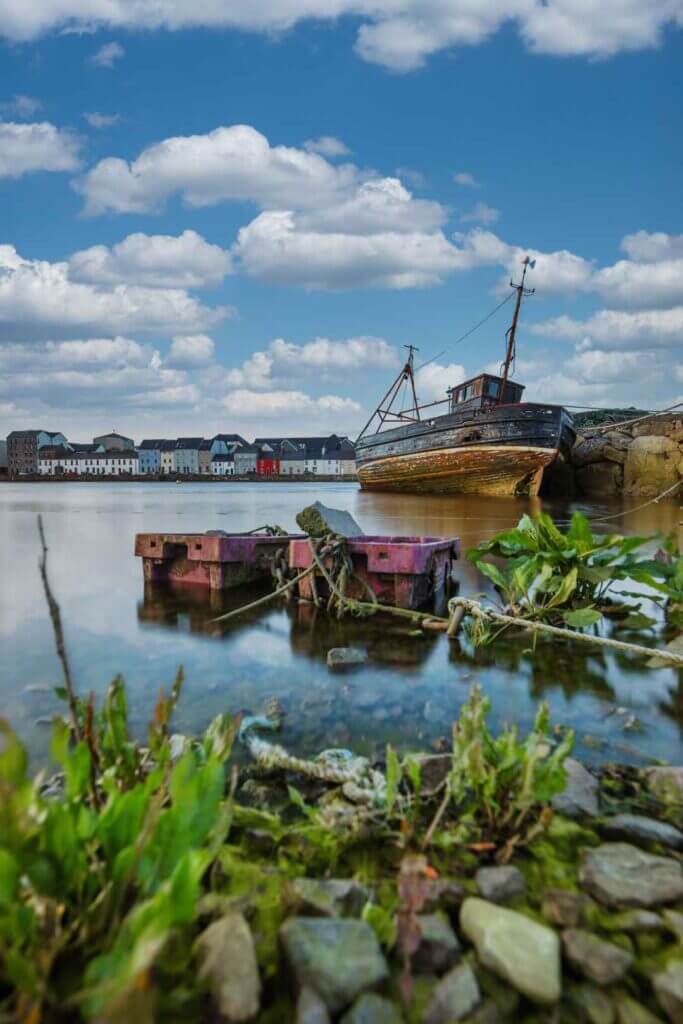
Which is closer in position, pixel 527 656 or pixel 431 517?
pixel 527 656

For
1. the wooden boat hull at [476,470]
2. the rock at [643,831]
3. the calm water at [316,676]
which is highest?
the wooden boat hull at [476,470]

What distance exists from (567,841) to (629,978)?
604mm

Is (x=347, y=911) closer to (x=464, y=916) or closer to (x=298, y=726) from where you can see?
(x=464, y=916)

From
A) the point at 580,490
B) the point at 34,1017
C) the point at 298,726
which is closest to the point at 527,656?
the point at 298,726

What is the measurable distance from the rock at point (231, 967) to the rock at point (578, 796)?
4.19 ft

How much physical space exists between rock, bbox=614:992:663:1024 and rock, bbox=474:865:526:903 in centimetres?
38

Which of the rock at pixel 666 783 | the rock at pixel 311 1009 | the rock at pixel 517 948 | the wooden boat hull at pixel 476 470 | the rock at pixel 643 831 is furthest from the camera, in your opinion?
the wooden boat hull at pixel 476 470

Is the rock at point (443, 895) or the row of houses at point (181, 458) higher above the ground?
the row of houses at point (181, 458)

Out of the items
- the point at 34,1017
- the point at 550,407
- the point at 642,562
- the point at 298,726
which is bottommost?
the point at 298,726

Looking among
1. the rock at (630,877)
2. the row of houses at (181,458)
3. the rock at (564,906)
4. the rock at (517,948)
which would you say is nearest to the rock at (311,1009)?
the rock at (517,948)

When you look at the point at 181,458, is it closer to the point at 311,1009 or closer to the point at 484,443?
the point at 484,443

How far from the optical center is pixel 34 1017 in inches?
43.7

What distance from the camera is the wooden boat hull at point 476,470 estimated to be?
26.1 m

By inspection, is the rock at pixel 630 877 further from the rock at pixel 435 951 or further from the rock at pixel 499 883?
the rock at pixel 435 951
